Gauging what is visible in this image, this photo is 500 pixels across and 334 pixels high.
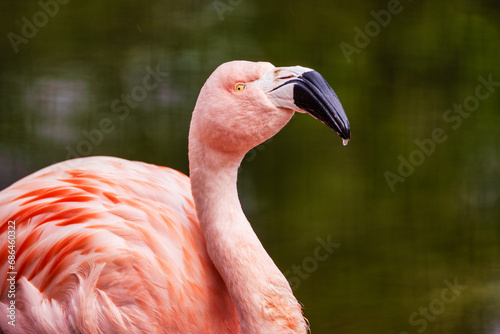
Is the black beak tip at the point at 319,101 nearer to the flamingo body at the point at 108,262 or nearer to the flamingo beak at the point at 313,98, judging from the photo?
the flamingo beak at the point at 313,98

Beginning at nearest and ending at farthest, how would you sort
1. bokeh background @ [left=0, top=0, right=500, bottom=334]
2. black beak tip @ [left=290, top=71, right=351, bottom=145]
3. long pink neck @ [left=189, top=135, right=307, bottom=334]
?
black beak tip @ [left=290, top=71, right=351, bottom=145], long pink neck @ [left=189, top=135, right=307, bottom=334], bokeh background @ [left=0, top=0, right=500, bottom=334]

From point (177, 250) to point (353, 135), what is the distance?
52.5 inches

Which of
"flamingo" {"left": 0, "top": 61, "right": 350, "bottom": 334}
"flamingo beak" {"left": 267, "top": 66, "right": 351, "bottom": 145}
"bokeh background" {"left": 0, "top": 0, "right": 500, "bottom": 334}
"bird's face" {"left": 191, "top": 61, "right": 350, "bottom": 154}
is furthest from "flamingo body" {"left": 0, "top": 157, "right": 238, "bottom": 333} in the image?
"bokeh background" {"left": 0, "top": 0, "right": 500, "bottom": 334}

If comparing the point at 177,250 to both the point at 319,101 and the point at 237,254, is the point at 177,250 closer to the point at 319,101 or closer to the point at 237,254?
the point at 237,254

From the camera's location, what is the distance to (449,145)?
8.34 ft

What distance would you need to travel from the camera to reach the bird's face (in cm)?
109

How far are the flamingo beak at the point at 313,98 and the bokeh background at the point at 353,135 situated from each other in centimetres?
109

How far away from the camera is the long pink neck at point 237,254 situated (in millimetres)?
1205

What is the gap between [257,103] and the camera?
111 cm

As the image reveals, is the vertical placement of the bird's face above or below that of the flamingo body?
above

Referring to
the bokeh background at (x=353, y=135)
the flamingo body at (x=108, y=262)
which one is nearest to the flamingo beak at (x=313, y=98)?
the flamingo body at (x=108, y=262)

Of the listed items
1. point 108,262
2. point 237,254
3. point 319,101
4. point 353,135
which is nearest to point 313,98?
point 319,101

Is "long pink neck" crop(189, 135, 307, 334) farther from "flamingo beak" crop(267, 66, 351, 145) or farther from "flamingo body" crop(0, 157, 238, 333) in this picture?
"flamingo beak" crop(267, 66, 351, 145)

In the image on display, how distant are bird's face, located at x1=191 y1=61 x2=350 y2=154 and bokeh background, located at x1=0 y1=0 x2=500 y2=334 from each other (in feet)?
3.23
